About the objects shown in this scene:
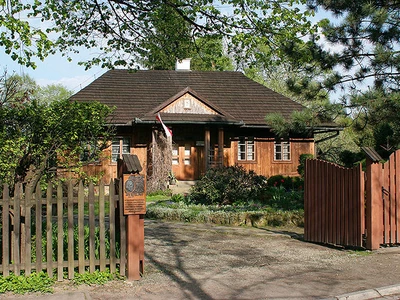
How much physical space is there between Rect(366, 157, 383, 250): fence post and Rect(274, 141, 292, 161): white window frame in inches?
751

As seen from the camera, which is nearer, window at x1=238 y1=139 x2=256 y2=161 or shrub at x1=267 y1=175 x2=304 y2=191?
shrub at x1=267 y1=175 x2=304 y2=191

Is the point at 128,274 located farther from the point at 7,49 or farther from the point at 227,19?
the point at 227,19

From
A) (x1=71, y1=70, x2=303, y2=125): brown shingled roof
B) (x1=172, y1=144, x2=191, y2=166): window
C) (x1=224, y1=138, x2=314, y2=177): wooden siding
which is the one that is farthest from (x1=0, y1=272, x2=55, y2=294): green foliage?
(x1=224, y1=138, x2=314, y2=177): wooden siding

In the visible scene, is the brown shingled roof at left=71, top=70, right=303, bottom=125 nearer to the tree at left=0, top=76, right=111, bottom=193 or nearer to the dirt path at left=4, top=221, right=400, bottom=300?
the dirt path at left=4, top=221, right=400, bottom=300

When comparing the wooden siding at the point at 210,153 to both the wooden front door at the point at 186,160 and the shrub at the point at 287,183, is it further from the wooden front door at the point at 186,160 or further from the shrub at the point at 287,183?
the shrub at the point at 287,183

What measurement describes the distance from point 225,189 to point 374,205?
7.85m

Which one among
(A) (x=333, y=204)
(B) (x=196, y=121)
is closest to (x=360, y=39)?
(A) (x=333, y=204)

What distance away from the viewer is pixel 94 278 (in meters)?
7.24

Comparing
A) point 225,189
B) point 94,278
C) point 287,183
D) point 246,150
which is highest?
point 246,150

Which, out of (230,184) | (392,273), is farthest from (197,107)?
(392,273)

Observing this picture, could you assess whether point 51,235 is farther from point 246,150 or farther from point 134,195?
point 246,150

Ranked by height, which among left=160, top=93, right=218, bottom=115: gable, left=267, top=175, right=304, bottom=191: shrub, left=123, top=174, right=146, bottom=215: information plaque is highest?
left=160, top=93, right=218, bottom=115: gable

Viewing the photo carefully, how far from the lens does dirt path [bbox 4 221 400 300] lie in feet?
22.7

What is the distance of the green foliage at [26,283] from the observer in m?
6.76
